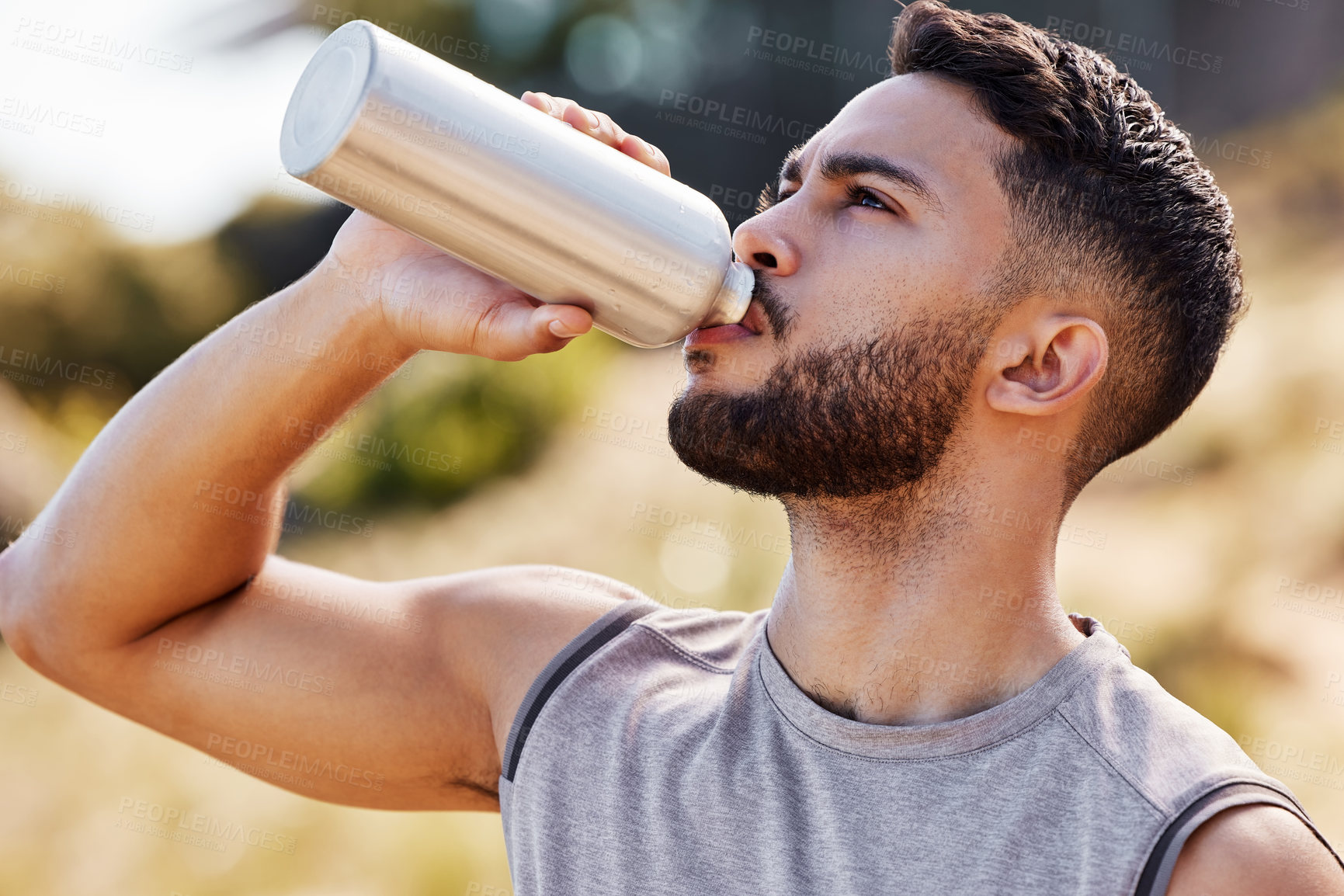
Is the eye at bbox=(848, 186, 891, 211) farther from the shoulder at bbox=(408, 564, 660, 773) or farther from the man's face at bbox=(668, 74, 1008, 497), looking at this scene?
the shoulder at bbox=(408, 564, 660, 773)

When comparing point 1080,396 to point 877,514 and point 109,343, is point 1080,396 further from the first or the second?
point 109,343

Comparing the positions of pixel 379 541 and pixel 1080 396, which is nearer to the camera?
pixel 1080 396

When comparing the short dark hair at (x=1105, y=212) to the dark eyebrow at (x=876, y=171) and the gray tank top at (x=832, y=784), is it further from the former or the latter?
the gray tank top at (x=832, y=784)

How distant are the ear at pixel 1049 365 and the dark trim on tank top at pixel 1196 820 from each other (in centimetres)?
58

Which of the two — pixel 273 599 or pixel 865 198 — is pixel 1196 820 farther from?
pixel 273 599

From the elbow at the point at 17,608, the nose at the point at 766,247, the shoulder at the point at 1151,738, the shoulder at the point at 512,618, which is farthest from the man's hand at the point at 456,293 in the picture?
the shoulder at the point at 1151,738

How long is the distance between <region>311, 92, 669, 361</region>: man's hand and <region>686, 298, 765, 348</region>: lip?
20 centimetres

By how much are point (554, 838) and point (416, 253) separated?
2.95ft

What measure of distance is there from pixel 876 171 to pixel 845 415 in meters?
0.38

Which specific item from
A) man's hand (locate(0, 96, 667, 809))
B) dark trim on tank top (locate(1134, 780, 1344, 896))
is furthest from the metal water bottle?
dark trim on tank top (locate(1134, 780, 1344, 896))

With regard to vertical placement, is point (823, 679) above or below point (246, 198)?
above

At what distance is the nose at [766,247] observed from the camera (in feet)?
5.09

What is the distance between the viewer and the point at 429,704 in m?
1.72

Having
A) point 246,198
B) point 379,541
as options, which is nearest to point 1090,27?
point 379,541
